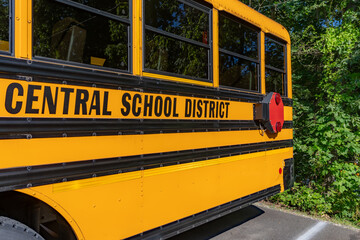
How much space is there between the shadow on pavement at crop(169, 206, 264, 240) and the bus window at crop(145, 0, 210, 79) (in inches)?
82.6

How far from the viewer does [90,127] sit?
1964mm

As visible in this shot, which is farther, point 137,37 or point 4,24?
point 137,37

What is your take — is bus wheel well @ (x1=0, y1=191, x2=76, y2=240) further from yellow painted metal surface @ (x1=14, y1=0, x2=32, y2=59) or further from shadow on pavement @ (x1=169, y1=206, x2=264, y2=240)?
shadow on pavement @ (x1=169, y1=206, x2=264, y2=240)

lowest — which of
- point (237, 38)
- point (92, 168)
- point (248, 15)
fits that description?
point (92, 168)

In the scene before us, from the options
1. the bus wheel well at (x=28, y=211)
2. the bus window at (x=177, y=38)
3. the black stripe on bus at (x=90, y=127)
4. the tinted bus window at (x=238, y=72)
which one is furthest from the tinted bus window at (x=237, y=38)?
the bus wheel well at (x=28, y=211)

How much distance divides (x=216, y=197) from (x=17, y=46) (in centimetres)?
219

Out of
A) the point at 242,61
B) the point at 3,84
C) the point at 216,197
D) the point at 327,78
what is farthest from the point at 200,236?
the point at 327,78

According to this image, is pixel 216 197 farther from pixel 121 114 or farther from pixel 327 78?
pixel 327 78

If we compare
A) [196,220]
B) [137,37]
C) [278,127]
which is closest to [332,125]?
[278,127]

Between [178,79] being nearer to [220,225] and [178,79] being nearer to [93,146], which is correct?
[93,146]

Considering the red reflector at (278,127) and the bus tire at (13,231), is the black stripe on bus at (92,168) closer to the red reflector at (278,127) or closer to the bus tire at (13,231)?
the bus tire at (13,231)

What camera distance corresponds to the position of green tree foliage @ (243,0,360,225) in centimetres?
494

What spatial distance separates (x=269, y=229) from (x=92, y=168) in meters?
2.99

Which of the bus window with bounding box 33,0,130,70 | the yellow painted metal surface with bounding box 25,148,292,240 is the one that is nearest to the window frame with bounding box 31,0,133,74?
the bus window with bounding box 33,0,130,70
